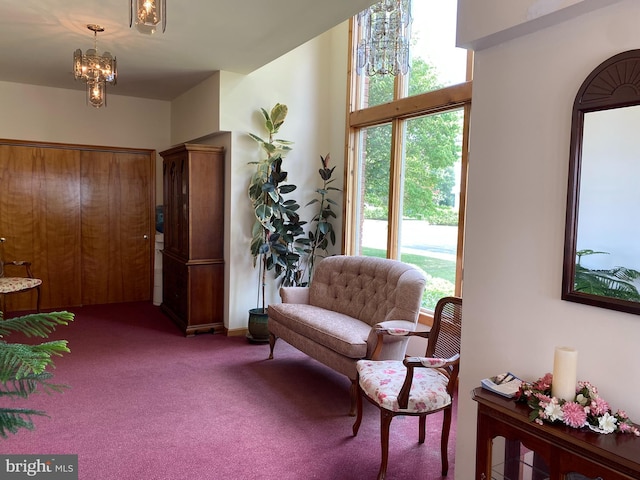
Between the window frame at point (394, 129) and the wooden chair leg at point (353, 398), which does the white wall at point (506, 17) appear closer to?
the window frame at point (394, 129)

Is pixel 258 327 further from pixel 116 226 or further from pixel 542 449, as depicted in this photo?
pixel 542 449

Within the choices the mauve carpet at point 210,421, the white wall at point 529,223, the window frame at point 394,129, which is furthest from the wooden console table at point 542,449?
the window frame at point 394,129

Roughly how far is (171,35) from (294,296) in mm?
Answer: 2481

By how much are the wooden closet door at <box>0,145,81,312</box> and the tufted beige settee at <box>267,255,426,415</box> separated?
3341 mm

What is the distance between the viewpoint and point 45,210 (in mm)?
5887

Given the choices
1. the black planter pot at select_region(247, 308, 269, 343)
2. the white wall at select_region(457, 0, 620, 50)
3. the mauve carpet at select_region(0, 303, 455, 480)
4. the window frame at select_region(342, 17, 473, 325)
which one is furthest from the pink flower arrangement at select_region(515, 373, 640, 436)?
the black planter pot at select_region(247, 308, 269, 343)

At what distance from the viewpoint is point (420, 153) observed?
4.29 m

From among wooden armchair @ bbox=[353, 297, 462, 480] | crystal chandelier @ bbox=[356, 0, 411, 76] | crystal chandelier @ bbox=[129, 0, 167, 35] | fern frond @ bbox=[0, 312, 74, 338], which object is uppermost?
crystal chandelier @ bbox=[356, 0, 411, 76]

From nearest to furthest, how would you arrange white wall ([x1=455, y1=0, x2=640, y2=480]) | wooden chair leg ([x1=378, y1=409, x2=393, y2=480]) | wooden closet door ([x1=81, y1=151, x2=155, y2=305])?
white wall ([x1=455, y1=0, x2=640, y2=480]), wooden chair leg ([x1=378, y1=409, x2=393, y2=480]), wooden closet door ([x1=81, y1=151, x2=155, y2=305])

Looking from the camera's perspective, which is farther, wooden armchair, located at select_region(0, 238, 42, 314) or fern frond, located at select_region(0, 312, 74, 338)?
wooden armchair, located at select_region(0, 238, 42, 314)

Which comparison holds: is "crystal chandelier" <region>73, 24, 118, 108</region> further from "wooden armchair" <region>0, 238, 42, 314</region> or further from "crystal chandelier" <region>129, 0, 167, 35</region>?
"wooden armchair" <region>0, 238, 42, 314</region>

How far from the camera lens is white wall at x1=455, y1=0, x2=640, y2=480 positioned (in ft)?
5.29

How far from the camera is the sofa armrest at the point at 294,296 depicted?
441 centimetres

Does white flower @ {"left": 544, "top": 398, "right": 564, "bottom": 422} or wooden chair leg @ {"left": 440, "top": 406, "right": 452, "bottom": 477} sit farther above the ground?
white flower @ {"left": 544, "top": 398, "right": 564, "bottom": 422}
